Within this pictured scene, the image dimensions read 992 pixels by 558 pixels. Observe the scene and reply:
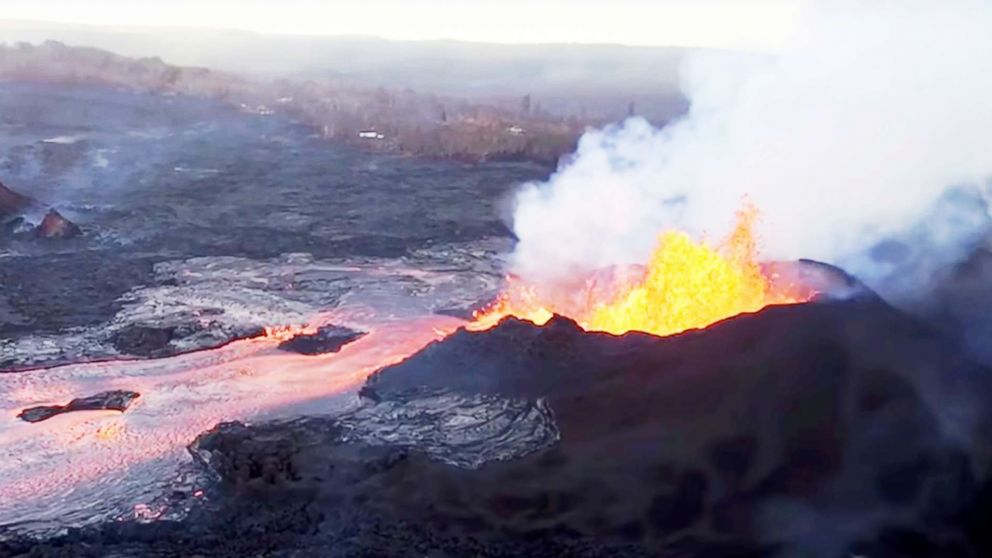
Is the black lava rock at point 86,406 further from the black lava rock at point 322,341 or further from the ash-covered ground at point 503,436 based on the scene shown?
the black lava rock at point 322,341

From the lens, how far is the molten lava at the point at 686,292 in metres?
18.3

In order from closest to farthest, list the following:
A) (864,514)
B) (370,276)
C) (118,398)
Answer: (864,514), (118,398), (370,276)

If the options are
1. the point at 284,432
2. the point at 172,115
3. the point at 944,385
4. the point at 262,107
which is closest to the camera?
the point at 944,385

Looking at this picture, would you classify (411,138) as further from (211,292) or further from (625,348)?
(625,348)

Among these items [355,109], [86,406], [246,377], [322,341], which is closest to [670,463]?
[246,377]

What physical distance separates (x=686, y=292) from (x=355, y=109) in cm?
6344

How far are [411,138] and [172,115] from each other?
55.7 ft

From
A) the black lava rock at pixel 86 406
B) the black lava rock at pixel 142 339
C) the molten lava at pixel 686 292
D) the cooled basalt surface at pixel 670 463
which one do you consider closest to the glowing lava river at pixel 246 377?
the molten lava at pixel 686 292

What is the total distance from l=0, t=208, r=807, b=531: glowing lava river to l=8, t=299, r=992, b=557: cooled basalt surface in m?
0.77

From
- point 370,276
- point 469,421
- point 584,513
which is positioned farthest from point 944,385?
point 370,276

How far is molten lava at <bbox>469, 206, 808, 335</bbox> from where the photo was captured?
18344 millimetres

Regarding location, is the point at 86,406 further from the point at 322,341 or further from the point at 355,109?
the point at 355,109

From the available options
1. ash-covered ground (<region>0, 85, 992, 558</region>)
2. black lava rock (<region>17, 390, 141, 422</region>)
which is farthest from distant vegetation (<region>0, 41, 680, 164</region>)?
black lava rock (<region>17, 390, 141, 422</region>)

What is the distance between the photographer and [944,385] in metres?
14.4
